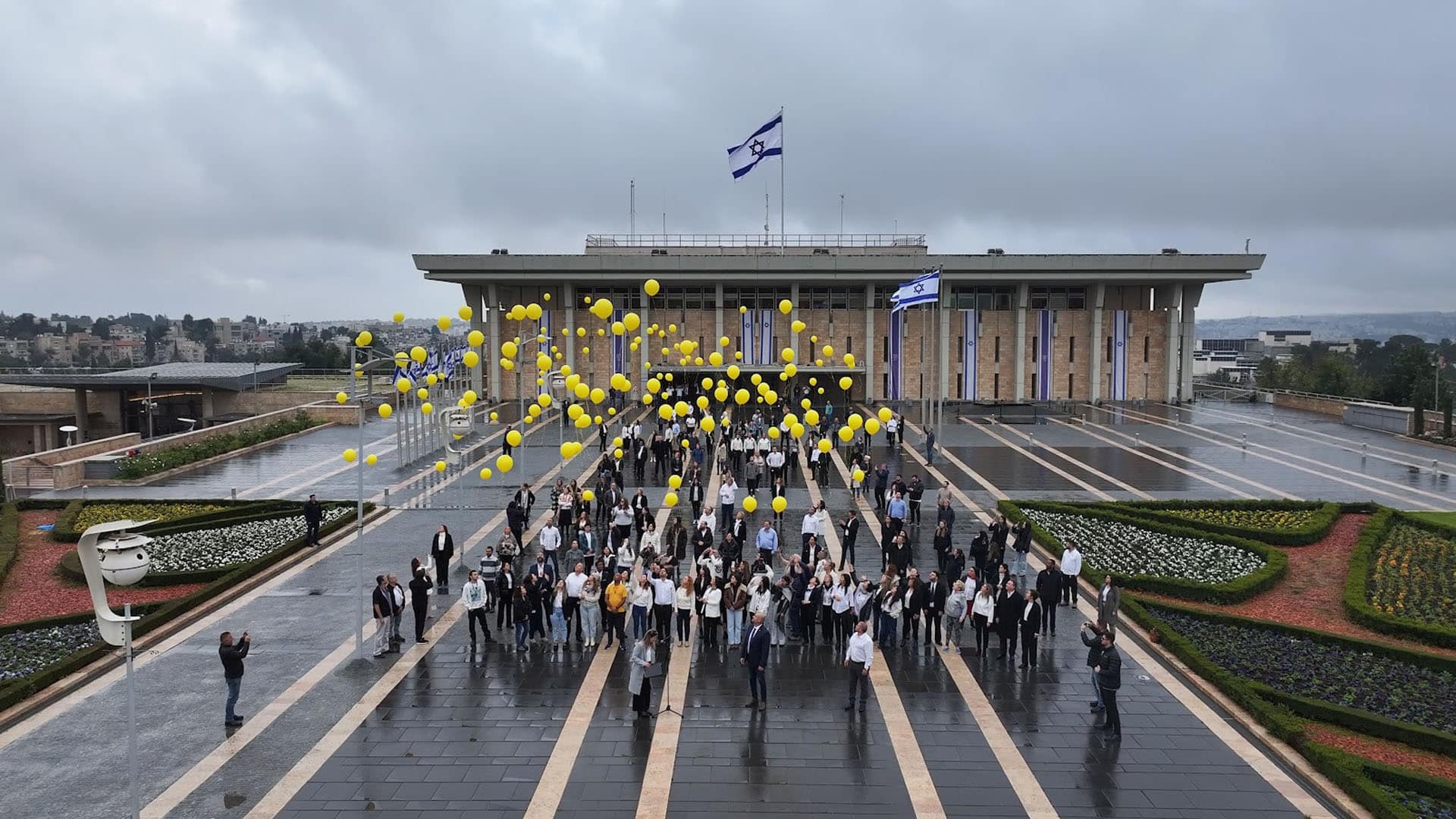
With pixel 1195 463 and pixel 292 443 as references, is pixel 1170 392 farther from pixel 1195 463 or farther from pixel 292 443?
pixel 292 443

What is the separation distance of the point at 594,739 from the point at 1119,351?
175 feet

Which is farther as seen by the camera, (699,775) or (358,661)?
(358,661)

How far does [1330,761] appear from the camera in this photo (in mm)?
11297

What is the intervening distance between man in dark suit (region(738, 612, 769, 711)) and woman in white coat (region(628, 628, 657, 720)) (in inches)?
55.8

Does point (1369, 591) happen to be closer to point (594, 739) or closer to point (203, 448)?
point (594, 739)

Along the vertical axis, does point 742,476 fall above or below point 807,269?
below

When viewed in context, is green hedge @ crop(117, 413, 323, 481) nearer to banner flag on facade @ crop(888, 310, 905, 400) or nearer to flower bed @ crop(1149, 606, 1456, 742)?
flower bed @ crop(1149, 606, 1456, 742)

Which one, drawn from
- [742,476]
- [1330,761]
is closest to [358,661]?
[1330,761]

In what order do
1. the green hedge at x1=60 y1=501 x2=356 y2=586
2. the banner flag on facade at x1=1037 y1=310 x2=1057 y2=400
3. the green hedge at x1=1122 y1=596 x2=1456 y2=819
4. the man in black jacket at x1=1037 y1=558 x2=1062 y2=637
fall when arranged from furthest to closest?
1. the banner flag on facade at x1=1037 y1=310 x2=1057 y2=400
2. the green hedge at x1=60 y1=501 x2=356 y2=586
3. the man in black jacket at x1=1037 y1=558 x2=1062 y2=637
4. the green hedge at x1=1122 y1=596 x2=1456 y2=819

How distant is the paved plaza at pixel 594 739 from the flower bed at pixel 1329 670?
1232 millimetres

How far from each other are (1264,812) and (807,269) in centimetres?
4585

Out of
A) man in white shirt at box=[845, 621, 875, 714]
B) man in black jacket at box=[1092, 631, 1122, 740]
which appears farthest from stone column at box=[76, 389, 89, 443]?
man in black jacket at box=[1092, 631, 1122, 740]

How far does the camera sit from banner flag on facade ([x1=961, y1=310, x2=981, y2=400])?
2293 inches

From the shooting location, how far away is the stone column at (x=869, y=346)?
5731 centimetres
